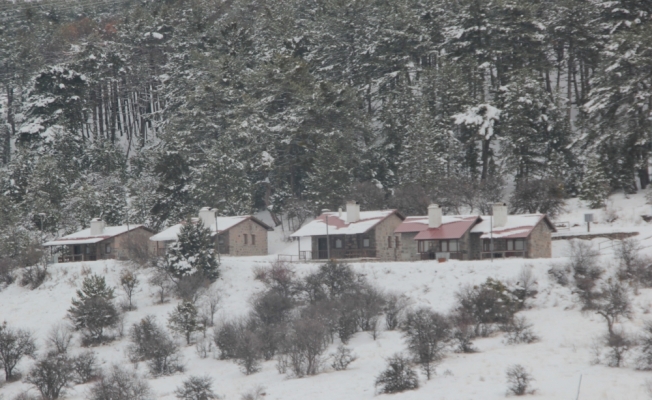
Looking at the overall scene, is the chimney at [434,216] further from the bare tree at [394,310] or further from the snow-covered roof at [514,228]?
the bare tree at [394,310]

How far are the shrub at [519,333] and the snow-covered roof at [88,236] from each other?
122 ft

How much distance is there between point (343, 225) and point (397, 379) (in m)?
26.7

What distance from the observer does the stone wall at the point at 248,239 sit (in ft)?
227

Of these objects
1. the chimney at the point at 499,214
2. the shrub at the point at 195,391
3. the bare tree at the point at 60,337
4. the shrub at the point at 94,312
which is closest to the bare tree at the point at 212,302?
the shrub at the point at 94,312

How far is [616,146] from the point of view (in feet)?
210

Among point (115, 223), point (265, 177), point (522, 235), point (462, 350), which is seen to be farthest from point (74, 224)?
point (462, 350)

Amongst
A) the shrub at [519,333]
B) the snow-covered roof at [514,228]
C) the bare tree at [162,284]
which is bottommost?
the shrub at [519,333]

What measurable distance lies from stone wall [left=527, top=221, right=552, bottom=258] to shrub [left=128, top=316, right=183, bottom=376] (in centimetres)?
2255

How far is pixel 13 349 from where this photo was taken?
5178cm

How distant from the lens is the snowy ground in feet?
124

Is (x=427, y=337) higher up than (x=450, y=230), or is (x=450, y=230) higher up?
(x=450, y=230)

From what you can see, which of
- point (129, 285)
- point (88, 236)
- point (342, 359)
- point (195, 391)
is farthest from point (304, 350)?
point (88, 236)

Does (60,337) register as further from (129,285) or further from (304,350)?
(304,350)

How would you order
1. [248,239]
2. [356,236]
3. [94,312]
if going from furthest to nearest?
1. [248,239]
2. [356,236]
3. [94,312]
